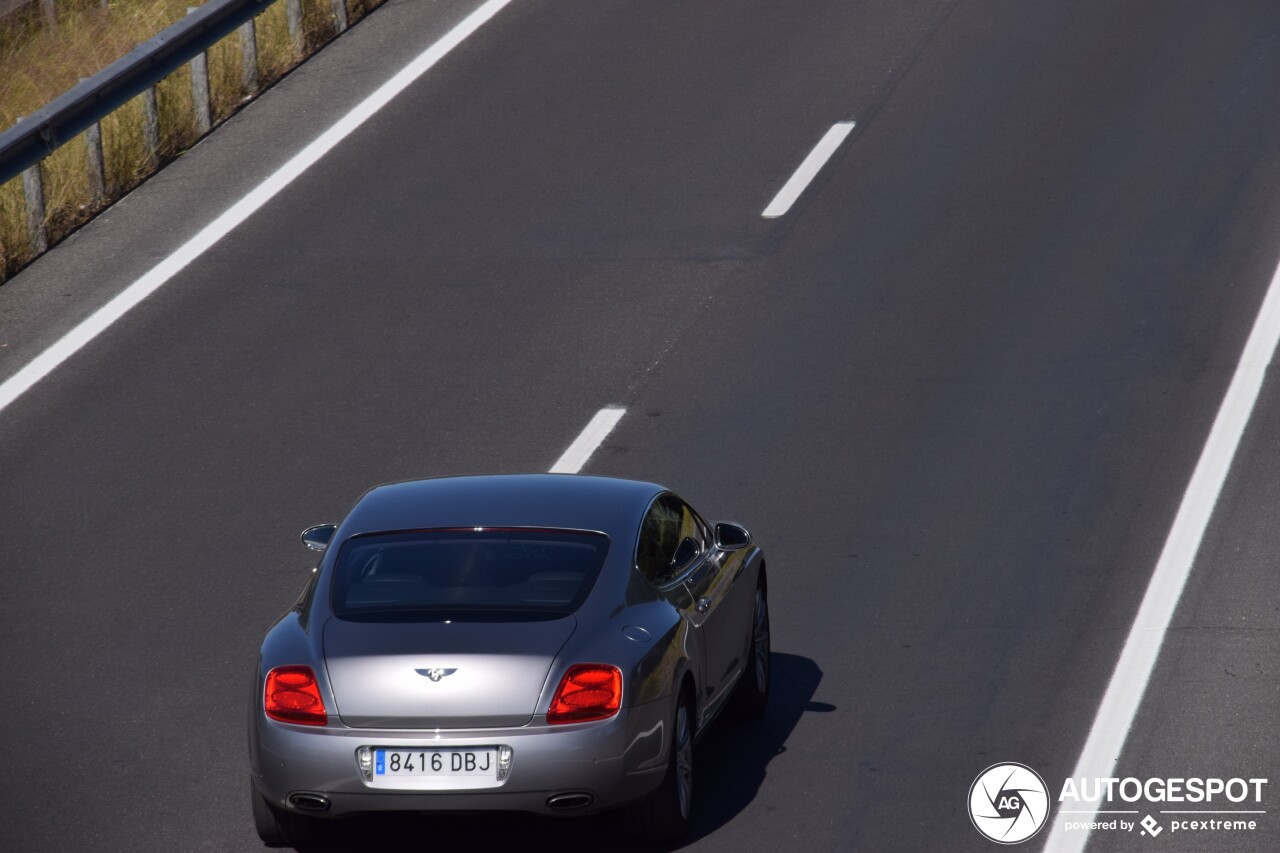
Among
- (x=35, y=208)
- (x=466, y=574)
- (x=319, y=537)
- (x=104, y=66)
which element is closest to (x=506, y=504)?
(x=466, y=574)

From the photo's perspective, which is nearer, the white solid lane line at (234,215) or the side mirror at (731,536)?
the side mirror at (731,536)

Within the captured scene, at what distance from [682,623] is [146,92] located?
35.3ft

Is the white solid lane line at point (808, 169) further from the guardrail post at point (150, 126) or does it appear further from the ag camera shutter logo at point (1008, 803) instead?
the ag camera shutter logo at point (1008, 803)

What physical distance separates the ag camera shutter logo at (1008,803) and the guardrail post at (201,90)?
38.3 feet

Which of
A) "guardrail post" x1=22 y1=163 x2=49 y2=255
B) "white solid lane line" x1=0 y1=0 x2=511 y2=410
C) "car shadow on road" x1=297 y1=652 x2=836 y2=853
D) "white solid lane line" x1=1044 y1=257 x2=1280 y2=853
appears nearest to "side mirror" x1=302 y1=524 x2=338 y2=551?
"car shadow on road" x1=297 y1=652 x2=836 y2=853

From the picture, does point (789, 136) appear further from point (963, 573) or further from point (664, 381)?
point (963, 573)

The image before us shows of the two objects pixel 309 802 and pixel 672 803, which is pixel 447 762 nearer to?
pixel 309 802

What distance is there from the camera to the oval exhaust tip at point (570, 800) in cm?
748

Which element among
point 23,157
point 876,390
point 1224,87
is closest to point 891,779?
point 876,390

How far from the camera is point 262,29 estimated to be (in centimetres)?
2031

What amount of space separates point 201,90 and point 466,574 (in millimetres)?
11051

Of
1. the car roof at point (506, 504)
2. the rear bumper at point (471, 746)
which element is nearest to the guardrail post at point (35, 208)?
the car roof at point (506, 504)

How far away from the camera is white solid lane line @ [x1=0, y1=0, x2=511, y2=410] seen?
46.6 feet

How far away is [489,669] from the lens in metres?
7.48
